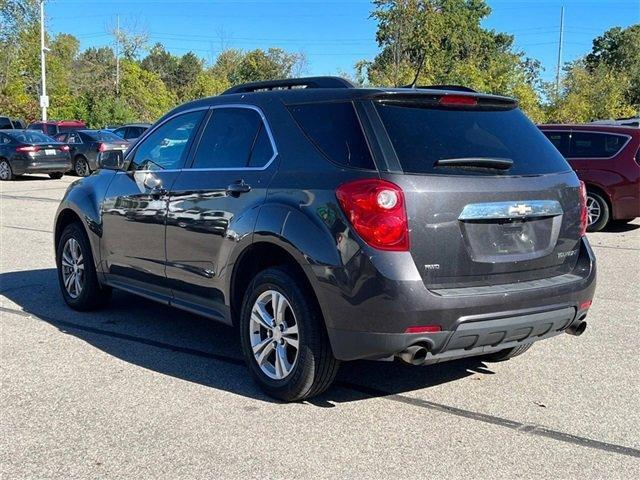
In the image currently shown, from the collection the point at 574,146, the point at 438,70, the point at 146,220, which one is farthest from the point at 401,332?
the point at 438,70

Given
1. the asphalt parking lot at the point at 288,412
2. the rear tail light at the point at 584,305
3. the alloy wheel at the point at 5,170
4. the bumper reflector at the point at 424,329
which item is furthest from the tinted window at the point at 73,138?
the bumper reflector at the point at 424,329

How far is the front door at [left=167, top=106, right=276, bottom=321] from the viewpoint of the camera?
455 centimetres

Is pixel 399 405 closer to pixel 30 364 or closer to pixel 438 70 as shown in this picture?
pixel 30 364

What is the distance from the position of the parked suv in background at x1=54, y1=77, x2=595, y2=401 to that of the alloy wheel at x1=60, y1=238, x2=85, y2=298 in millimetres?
1658

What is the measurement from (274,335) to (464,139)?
5.28 ft

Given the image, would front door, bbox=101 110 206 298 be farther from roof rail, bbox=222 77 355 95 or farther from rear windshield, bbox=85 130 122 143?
rear windshield, bbox=85 130 122 143

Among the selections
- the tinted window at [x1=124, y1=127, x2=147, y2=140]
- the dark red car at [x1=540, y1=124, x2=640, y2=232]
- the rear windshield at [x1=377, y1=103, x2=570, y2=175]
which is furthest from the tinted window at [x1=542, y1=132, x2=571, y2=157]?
the tinted window at [x1=124, y1=127, x2=147, y2=140]

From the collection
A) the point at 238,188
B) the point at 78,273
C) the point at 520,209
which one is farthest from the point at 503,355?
the point at 78,273

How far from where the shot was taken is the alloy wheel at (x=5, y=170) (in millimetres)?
22781

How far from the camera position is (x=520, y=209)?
161 inches

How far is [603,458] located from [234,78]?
64893mm

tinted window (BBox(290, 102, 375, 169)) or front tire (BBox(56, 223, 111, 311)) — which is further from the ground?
tinted window (BBox(290, 102, 375, 169))

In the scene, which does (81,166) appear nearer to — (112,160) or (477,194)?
(112,160)

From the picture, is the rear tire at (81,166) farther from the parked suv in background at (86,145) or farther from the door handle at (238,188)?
the door handle at (238,188)
